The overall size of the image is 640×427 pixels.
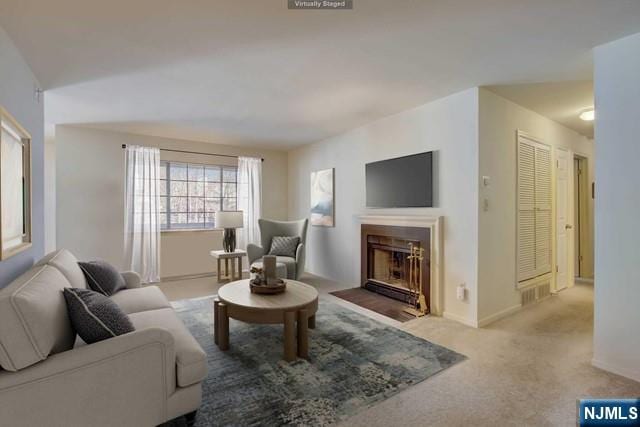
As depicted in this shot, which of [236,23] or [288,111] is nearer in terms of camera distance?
[236,23]

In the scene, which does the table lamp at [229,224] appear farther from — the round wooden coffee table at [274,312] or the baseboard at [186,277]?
the round wooden coffee table at [274,312]

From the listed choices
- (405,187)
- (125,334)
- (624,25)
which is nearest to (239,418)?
(125,334)

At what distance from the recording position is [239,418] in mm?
Answer: 1696

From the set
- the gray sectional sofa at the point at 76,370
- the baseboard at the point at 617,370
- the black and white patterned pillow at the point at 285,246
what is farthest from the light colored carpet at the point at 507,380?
the black and white patterned pillow at the point at 285,246

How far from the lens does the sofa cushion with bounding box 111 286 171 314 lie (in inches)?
91.5

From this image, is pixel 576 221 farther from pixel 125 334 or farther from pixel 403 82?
pixel 125 334

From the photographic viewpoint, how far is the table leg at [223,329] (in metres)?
2.51

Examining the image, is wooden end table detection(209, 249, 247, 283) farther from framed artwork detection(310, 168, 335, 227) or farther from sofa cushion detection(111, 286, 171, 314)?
sofa cushion detection(111, 286, 171, 314)

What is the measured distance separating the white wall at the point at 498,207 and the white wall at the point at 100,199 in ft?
14.5

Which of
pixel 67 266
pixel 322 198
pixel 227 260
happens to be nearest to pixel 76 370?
pixel 67 266

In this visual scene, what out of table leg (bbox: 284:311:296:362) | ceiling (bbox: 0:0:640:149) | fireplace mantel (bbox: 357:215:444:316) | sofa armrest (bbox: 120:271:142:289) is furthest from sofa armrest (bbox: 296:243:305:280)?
table leg (bbox: 284:311:296:362)

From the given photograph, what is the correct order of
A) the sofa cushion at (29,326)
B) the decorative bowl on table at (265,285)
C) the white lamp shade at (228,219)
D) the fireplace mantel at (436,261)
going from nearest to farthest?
the sofa cushion at (29,326), the decorative bowl on table at (265,285), the fireplace mantel at (436,261), the white lamp shade at (228,219)

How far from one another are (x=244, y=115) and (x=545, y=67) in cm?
316

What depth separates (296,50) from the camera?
7.41 ft
